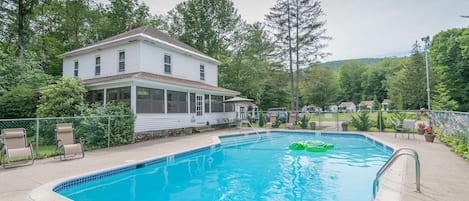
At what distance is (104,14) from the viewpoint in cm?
2389

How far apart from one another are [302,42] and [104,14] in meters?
20.0

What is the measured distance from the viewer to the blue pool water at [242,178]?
520cm

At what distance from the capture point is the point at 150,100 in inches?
483

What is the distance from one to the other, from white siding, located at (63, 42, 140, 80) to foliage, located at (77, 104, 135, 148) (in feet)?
10.7

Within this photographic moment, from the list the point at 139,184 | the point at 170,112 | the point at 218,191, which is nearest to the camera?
the point at 218,191

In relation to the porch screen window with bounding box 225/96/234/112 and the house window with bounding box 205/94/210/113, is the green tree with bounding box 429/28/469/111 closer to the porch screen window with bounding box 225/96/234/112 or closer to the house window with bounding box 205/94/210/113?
the porch screen window with bounding box 225/96/234/112

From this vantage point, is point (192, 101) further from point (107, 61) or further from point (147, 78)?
point (107, 61)

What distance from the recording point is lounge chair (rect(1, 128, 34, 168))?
6.41 m

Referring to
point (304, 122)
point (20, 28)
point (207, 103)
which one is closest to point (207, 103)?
point (207, 103)

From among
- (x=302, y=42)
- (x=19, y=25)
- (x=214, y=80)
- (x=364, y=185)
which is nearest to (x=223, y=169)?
(x=364, y=185)

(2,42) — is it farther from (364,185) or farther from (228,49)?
(364,185)

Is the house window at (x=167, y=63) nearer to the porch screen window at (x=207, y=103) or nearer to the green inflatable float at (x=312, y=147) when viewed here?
the porch screen window at (x=207, y=103)

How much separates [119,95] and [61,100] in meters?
2.43

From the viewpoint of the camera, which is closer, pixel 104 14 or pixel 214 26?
pixel 104 14
